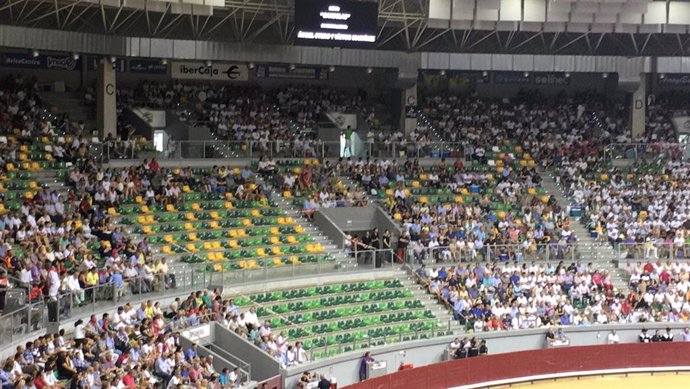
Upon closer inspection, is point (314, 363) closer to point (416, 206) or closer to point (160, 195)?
point (160, 195)

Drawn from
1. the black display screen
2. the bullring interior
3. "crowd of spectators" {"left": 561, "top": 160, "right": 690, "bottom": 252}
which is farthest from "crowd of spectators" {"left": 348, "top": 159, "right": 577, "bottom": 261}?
the black display screen

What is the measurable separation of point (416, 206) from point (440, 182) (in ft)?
9.91

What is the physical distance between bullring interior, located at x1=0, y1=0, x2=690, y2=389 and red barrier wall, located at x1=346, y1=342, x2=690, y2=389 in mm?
69

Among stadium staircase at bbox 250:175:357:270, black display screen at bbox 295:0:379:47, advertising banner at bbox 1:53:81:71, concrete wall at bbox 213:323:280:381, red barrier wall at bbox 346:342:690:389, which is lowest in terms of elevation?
red barrier wall at bbox 346:342:690:389

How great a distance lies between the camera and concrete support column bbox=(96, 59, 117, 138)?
46.2m

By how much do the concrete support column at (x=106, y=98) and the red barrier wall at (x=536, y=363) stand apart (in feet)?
56.5

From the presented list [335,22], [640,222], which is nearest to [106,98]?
[335,22]

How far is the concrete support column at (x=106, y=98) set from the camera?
46156 mm

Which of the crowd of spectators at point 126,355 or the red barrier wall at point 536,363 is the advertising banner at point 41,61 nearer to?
the crowd of spectators at point 126,355

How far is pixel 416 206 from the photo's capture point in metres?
46.3

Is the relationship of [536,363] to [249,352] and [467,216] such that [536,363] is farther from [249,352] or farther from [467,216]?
[249,352]

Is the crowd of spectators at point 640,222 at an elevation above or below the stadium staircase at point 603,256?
above

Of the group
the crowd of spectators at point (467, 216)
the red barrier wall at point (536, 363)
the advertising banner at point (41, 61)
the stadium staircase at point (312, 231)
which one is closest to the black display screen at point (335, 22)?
the stadium staircase at point (312, 231)

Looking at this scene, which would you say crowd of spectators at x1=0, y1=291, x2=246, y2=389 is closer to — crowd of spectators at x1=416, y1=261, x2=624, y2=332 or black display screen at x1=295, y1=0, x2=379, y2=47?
crowd of spectators at x1=416, y1=261, x2=624, y2=332
